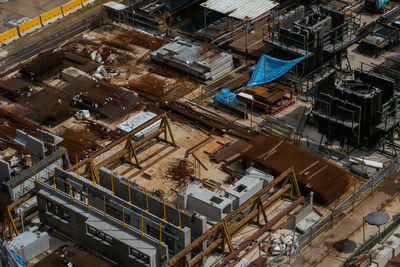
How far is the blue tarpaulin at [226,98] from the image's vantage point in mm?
70062

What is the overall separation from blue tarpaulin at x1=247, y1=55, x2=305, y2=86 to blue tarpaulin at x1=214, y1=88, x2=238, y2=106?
5.53 feet

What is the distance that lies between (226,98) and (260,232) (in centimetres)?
1611

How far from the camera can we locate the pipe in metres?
54.8

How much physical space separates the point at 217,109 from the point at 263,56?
5679 millimetres

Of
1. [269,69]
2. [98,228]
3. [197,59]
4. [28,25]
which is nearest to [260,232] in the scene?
[98,228]

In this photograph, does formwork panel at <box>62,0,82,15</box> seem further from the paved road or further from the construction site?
the paved road

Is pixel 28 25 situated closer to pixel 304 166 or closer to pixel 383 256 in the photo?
pixel 304 166

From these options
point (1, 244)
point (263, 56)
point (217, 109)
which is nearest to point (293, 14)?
point (263, 56)

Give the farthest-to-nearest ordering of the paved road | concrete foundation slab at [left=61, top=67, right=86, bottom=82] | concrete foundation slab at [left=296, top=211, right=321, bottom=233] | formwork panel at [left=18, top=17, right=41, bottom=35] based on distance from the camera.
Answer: formwork panel at [left=18, top=17, right=41, bottom=35]
concrete foundation slab at [left=61, top=67, right=86, bottom=82]
concrete foundation slab at [left=296, top=211, right=321, bottom=233]
the paved road

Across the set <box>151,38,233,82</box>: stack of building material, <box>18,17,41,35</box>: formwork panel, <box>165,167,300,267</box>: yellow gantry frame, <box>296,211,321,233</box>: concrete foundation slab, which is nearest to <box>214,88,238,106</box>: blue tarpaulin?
<box>151,38,233,82</box>: stack of building material

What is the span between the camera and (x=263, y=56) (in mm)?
72312

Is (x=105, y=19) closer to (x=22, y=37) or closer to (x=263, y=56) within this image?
(x=22, y=37)

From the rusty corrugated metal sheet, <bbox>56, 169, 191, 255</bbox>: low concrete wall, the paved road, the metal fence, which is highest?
<bbox>56, 169, 191, 255</bbox>: low concrete wall

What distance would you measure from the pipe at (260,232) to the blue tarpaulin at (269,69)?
14.7m
